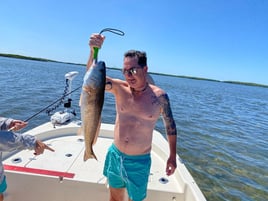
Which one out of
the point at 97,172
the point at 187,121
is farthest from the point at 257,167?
the point at 97,172

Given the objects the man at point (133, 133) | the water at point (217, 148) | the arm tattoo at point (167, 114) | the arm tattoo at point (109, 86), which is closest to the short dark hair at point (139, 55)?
the man at point (133, 133)

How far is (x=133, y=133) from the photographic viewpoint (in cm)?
246

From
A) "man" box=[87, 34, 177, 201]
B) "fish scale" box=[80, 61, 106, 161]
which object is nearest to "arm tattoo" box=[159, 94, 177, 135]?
"man" box=[87, 34, 177, 201]

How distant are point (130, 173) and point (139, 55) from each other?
1.20 m

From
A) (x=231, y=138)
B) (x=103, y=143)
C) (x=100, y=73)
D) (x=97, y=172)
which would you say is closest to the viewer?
(x=100, y=73)

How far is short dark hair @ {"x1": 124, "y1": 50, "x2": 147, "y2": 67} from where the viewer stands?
2.30 m

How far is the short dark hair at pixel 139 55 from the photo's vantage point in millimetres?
2299

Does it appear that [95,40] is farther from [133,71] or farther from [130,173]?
[130,173]

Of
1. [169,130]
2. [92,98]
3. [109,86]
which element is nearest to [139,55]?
[109,86]

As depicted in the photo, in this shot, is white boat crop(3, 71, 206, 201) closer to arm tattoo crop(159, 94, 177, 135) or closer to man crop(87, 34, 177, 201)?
man crop(87, 34, 177, 201)

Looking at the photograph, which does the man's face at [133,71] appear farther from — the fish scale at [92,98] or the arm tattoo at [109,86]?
the fish scale at [92,98]

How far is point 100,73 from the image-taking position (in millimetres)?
1811

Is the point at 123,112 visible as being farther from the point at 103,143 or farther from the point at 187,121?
the point at 187,121

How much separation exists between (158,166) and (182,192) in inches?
31.5
